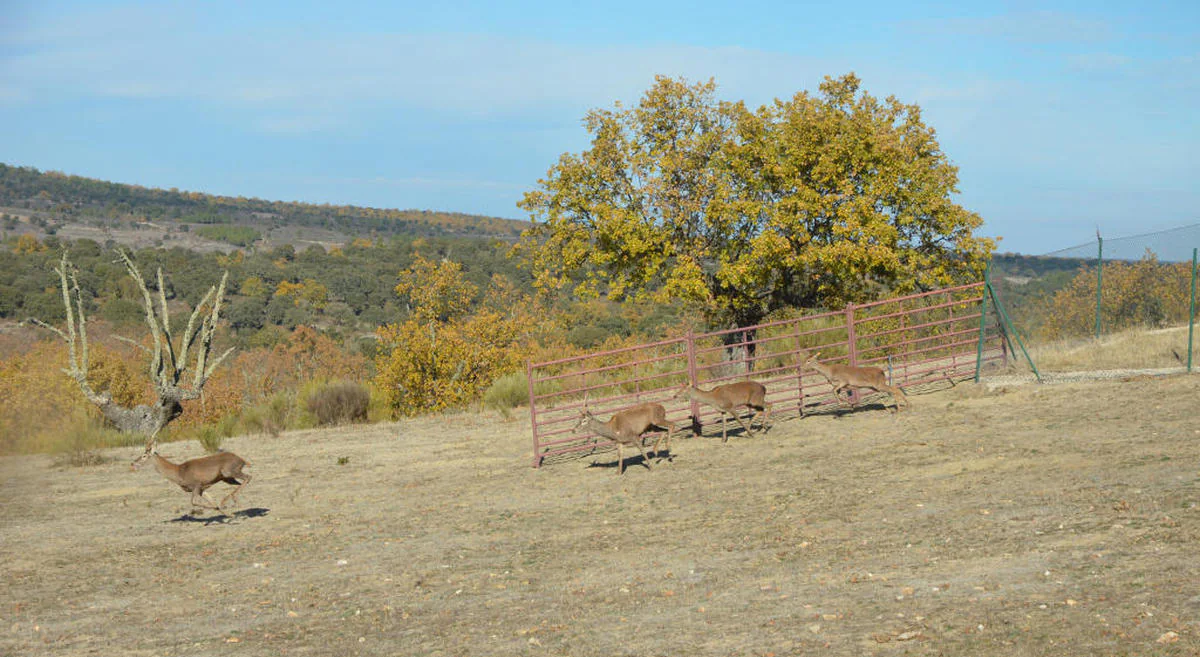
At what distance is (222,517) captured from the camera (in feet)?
44.1

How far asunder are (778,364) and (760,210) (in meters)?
4.50

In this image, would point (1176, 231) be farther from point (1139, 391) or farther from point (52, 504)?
point (52, 504)

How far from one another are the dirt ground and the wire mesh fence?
135 inches

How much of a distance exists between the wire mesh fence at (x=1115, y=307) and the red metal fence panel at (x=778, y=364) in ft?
4.17

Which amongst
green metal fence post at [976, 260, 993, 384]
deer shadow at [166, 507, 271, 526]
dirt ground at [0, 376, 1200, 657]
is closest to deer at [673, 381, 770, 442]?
dirt ground at [0, 376, 1200, 657]

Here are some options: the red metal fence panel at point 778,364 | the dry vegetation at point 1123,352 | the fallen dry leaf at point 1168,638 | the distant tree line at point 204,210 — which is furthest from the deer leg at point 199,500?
the distant tree line at point 204,210

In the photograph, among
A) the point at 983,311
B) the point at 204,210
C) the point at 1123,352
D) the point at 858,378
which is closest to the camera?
the point at 858,378

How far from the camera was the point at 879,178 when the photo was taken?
86.9 feet

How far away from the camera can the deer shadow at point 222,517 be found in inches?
520

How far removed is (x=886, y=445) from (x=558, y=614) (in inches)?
299

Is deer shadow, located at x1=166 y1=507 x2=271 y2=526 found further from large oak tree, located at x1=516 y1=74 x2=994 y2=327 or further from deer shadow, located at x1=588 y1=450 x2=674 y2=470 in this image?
large oak tree, located at x1=516 y1=74 x2=994 y2=327

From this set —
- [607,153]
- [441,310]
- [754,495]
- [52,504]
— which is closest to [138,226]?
[441,310]

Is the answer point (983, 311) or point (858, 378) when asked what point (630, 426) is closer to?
point (858, 378)

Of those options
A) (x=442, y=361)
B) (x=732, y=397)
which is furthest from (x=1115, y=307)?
(x=442, y=361)
